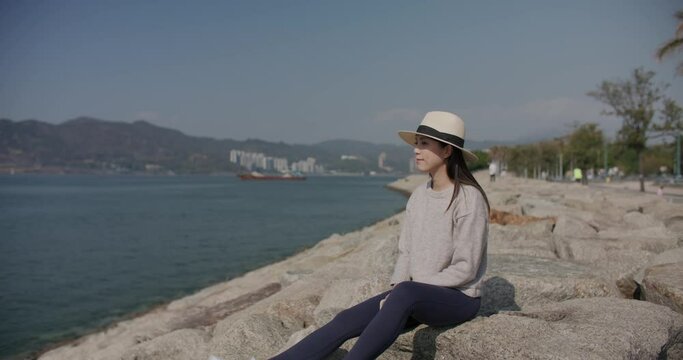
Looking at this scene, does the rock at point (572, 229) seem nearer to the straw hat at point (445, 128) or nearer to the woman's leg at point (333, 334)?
→ the straw hat at point (445, 128)

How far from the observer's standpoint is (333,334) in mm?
3211

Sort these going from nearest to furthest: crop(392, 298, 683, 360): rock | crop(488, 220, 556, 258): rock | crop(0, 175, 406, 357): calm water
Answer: crop(392, 298, 683, 360): rock < crop(488, 220, 556, 258): rock < crop(0, 175, 406, 357): calm water

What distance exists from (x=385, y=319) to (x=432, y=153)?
119cm

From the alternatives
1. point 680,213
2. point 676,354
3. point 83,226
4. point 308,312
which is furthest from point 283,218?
point 676,354

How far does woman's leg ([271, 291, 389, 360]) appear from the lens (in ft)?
10.3

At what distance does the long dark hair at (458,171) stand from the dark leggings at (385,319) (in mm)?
675

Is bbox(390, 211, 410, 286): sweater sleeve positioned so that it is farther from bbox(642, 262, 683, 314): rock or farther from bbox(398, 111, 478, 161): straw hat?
bbox(642, 262, 683, 314): rock

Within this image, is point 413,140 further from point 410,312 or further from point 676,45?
point 676,45

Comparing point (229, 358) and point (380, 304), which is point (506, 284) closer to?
point (380, 304)

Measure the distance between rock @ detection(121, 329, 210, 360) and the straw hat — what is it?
3.38 meters

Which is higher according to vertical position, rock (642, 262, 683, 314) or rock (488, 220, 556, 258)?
rock (642, 262, 683, 314)

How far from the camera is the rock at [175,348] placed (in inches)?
225

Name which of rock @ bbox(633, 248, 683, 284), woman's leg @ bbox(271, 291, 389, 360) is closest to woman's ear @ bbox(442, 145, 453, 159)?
woman's leg @ bbox(271, 291, 389, 360)

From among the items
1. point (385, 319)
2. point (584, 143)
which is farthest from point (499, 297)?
point (584, 143)
